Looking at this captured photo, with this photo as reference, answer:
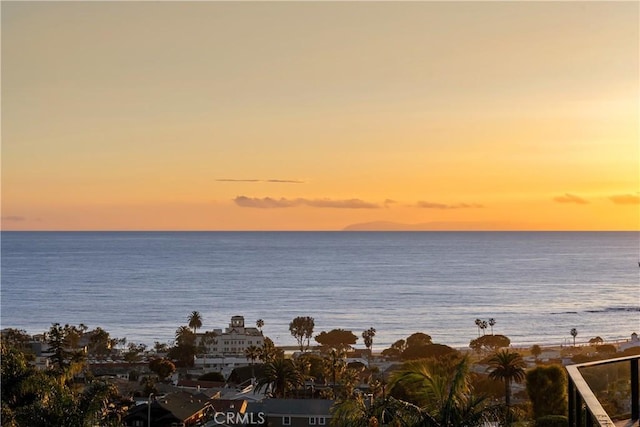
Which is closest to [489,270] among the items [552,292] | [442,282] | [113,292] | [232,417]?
[442,282]

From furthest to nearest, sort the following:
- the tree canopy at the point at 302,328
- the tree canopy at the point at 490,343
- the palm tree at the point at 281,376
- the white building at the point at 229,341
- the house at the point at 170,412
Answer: the tree canopy at the point at 302,328
the white building at the point at 229,341
the tree canopy at the point at 490,343
the palm tree at the point at 281,376
the house at the point at 170,412

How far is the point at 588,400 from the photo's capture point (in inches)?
156

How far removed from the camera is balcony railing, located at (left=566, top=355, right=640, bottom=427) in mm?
3810

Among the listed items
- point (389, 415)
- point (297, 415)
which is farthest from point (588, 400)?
point (297, 415)

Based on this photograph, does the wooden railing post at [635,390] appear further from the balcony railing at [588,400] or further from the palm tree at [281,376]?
the palm tree at [281,376]

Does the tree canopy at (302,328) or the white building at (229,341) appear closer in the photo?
the white building at (229,341)

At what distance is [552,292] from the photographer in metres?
132

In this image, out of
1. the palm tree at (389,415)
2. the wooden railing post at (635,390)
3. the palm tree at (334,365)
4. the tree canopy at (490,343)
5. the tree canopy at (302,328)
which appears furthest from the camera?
the tree canopy at (302,328)

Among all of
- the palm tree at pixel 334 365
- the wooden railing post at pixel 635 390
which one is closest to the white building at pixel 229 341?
the palm tree at pixel 334 365

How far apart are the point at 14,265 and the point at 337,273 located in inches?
3323

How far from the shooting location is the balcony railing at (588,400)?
381cm

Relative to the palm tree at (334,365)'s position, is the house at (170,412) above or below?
below

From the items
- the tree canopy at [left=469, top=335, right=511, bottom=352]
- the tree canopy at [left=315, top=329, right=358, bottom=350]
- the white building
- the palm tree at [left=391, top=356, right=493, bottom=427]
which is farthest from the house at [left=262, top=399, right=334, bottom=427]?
the tree canopy at [left=315, top=329, right=358, bottom=350]

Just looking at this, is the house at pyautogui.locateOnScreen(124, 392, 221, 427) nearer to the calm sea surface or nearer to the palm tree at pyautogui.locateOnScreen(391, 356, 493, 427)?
the palm tree at pyautogui.locateOnScreen(391, 356, 493, 427)
